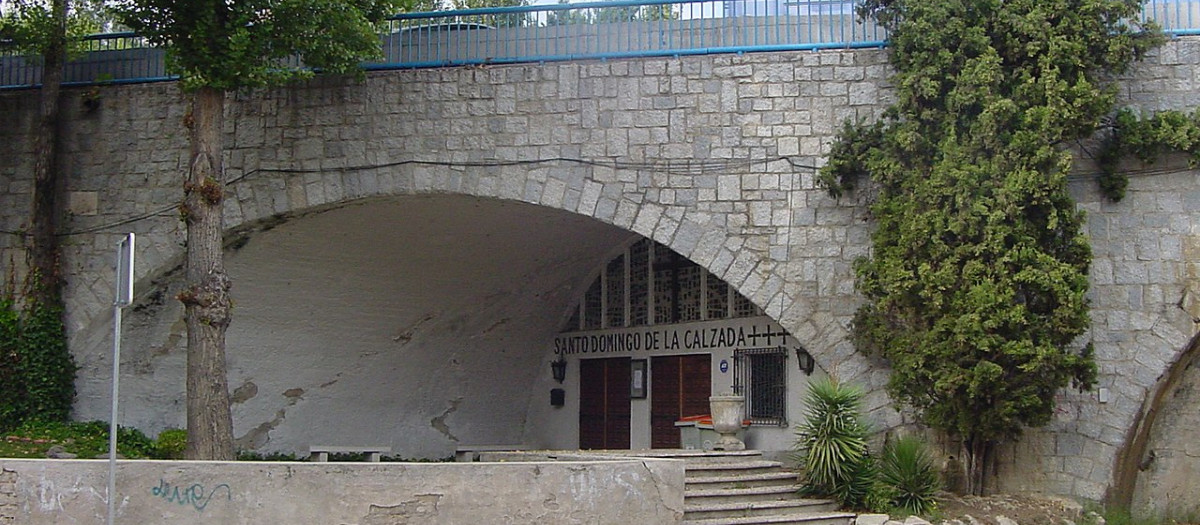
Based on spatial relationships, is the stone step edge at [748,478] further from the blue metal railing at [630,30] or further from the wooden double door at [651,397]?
the blue metal railing at [630,30]

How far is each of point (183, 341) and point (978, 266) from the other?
8315 mm

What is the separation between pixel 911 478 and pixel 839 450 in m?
0.63

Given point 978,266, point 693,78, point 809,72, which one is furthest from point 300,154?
point 978,266

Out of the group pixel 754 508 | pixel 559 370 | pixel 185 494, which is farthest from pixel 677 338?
pixel 185 494

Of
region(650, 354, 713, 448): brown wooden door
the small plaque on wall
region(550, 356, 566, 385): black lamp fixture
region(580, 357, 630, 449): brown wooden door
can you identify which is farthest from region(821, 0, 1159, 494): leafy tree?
region(550, 356, 566, 385): black lamp fixture

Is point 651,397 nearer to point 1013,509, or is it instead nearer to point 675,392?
point 675,392

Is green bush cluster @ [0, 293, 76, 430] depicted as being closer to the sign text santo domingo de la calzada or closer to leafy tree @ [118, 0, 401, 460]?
leafy tree @ [118, 0, 401, 460]

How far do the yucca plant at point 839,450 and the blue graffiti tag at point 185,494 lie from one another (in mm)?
4891

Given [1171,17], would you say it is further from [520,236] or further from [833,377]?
[520,236]

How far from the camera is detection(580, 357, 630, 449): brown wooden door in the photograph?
1609 centimetres

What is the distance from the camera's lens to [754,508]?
10750 millimetres

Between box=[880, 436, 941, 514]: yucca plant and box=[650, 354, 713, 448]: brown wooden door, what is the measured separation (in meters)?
3.87

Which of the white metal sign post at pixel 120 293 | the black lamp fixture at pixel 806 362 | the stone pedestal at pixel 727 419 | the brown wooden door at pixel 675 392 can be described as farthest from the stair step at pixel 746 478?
the white metal sign post at pixel 120 293

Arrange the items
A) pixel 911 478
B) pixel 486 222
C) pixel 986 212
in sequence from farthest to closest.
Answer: pixel 486 222, pixel 911 478, pixel 986 212
